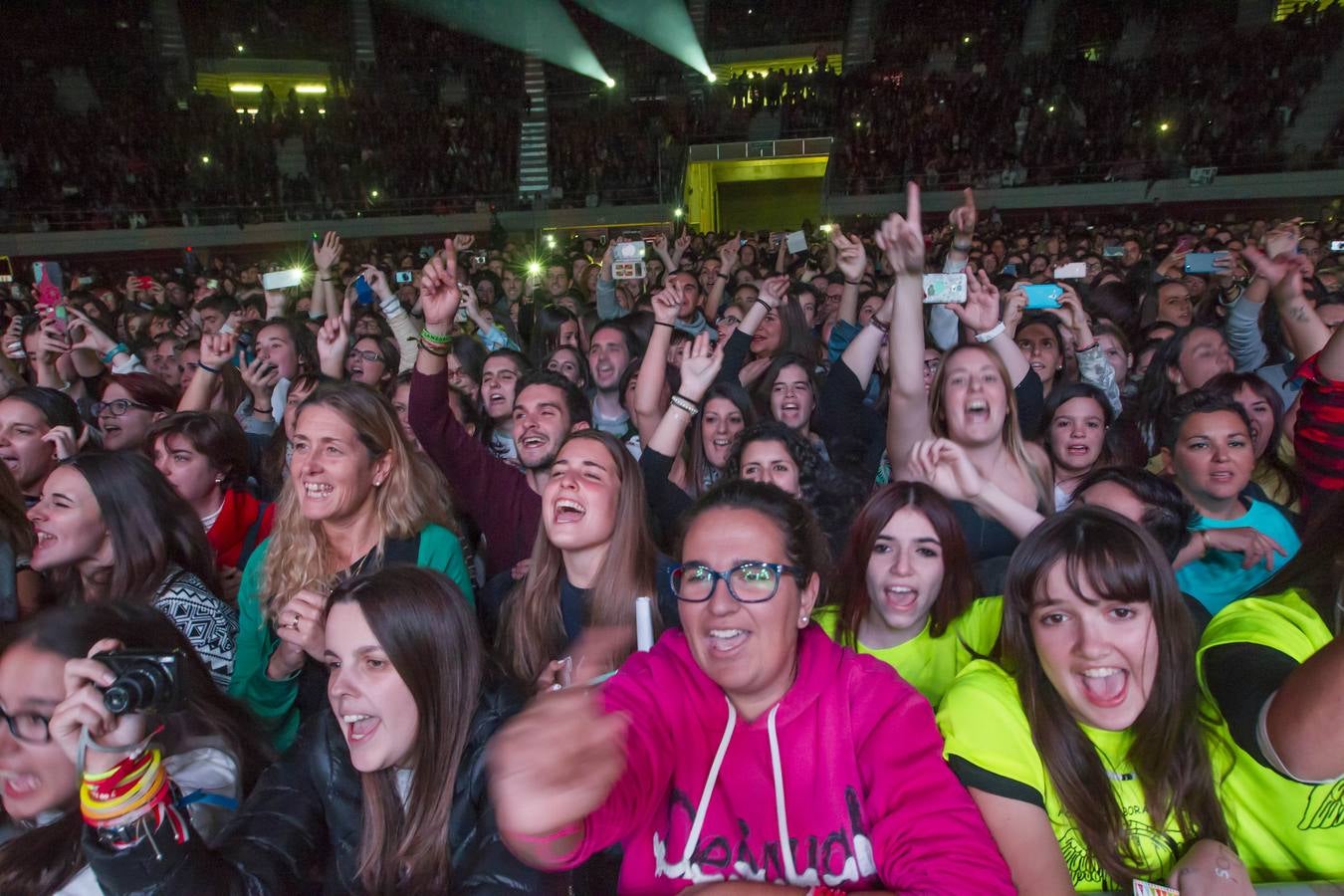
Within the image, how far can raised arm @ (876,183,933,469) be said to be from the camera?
10.3ft

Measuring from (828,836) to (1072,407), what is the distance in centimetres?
248

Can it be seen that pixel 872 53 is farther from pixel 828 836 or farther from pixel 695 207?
pixel 828 836

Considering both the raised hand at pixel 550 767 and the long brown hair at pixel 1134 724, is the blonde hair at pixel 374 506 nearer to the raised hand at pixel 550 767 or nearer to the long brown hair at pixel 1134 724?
the raised hand at pixel 550 767

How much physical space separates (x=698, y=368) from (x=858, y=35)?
917 inches

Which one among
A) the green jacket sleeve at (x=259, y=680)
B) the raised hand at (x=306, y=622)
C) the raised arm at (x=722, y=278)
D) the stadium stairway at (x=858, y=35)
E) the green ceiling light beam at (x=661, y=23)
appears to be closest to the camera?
the raised hand at (x=306, y=622)

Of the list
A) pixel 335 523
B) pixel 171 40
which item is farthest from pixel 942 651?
pixel 171 40

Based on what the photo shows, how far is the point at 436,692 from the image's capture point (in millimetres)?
1692

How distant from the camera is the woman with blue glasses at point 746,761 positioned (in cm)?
132

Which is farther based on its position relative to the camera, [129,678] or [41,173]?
[41,173]

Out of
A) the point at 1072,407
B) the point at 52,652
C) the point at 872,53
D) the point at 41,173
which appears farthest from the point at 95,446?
the point at 872,53

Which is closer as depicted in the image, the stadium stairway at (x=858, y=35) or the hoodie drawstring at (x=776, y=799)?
the hoodie drawstring at (x=776, y=799)

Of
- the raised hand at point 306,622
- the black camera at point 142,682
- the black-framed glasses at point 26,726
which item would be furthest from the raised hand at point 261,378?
the black camera at point 142,682

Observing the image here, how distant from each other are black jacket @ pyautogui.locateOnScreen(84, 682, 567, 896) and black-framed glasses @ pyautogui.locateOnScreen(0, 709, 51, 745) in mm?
442

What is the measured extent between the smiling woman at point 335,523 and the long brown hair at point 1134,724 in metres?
1.53
